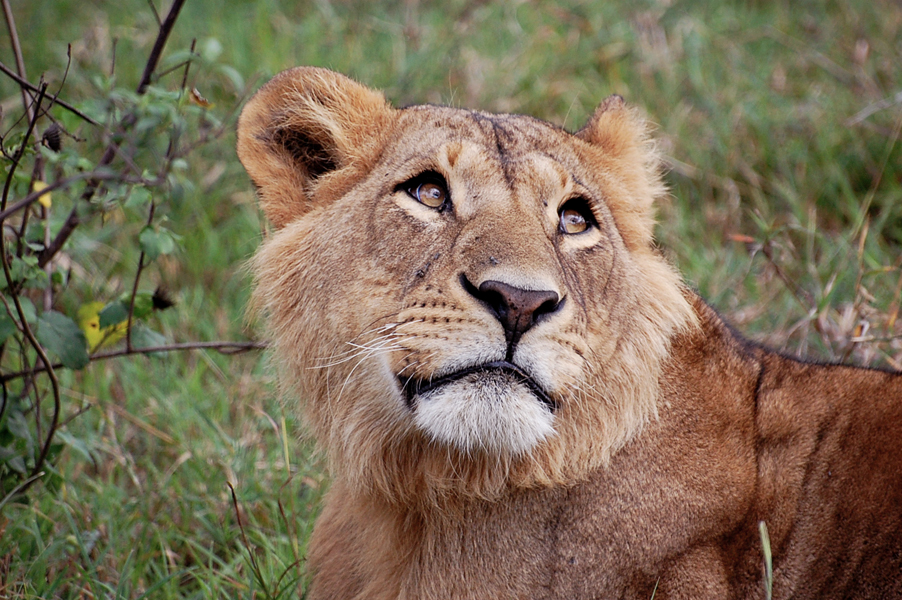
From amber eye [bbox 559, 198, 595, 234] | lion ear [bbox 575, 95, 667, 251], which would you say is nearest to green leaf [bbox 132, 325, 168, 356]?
amber eye [bbox 559, 198, 595, 234]

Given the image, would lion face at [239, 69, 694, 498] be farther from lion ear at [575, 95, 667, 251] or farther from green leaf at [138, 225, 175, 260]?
green leaf at [138, 225, 175, 260]

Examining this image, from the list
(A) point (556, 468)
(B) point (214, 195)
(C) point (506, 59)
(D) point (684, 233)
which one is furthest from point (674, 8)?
(A) point (556, 468)

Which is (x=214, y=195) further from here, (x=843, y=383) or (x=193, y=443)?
(x=843, y=383)

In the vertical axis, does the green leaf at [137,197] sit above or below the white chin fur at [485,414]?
above

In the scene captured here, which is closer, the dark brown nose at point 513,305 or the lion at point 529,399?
the dark brown nose at point 513,305

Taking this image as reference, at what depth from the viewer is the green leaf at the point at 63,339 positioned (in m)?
3.62

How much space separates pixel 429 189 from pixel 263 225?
1921mm

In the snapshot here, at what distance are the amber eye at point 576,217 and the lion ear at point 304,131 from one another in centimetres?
76

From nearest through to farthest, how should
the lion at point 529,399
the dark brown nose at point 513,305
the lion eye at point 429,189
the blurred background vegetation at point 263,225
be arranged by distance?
1. the dark brown nose at point 513,305
2. the lion at point 529,399
3. the lion eye at point 429,189
4. the blurred background vegetation at point 263,225

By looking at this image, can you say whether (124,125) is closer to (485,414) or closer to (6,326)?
(6,326)

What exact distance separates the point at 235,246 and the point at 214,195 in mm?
496

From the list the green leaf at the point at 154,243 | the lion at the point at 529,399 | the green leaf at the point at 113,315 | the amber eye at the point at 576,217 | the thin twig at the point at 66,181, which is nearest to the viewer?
the thin twig at the point at 66,181

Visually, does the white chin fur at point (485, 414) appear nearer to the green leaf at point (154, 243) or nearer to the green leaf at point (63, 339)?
the green leaf at point (154, 243)

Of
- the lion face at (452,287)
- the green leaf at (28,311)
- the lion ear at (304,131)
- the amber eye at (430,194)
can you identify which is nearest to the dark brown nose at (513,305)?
the lion face at (452,287)
